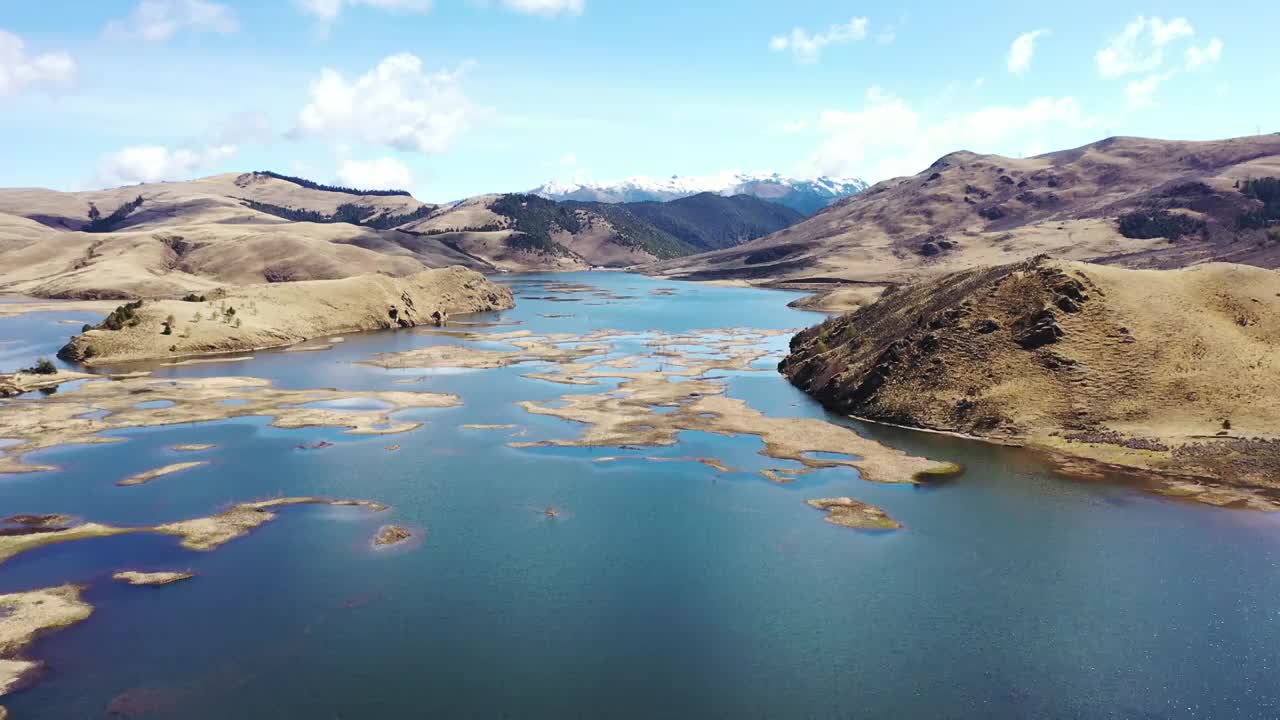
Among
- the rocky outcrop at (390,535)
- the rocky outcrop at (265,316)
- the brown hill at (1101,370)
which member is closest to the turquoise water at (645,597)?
the rocky outcrop at (390,535)

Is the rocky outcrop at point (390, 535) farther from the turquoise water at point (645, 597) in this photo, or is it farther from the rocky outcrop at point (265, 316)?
the rocky outcrop at point (265, 316)

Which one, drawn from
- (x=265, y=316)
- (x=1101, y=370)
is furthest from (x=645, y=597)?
(x=265, y=316)

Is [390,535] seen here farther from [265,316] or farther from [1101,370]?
[265,316]

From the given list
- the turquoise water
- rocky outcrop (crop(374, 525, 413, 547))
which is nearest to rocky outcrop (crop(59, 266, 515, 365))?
the turquoise water

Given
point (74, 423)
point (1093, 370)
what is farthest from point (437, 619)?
point (1093, 370)

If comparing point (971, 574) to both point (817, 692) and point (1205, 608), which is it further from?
point (817, 692)

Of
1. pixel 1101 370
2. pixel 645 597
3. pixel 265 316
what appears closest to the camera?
pixel 645 597
